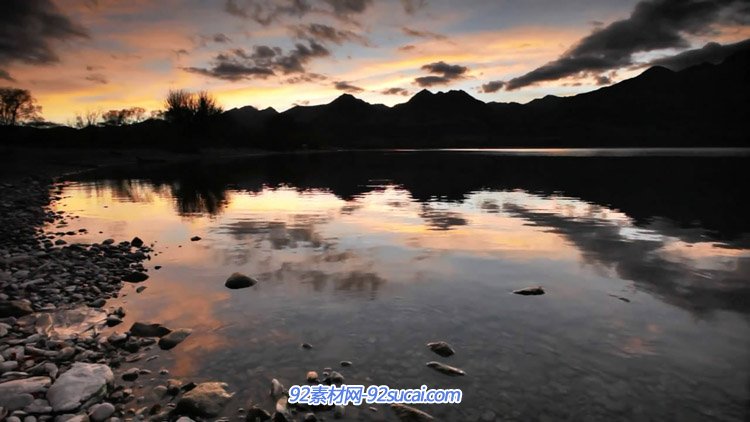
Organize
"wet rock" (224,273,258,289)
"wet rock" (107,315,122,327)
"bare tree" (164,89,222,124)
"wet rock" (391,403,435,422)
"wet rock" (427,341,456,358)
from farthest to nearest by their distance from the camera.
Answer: "bare tree" (164,89,222,124) → "wet rock" (224,273,258,289) → "wet rock" (107,315,122,327) → "wet rock" (427,341,456,358) → "wet rock" (391,403,435,422)

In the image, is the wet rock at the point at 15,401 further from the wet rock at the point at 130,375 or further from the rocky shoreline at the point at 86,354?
the wet rock at the point at 130,375

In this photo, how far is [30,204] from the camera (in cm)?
2759

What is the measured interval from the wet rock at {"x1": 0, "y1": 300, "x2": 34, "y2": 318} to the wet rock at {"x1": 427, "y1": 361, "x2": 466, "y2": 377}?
31.1 feet

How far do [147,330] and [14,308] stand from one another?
3593 millimetres

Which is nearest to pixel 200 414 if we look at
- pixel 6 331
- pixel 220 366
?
pixel 220 366

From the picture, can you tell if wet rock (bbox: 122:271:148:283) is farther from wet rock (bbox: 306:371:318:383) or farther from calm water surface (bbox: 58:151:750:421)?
wet rock (bbox: 306:371:318:383)

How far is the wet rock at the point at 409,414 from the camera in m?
6.14

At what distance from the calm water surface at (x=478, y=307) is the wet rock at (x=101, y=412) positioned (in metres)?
1.06

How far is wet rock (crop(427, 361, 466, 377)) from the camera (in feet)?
24.0

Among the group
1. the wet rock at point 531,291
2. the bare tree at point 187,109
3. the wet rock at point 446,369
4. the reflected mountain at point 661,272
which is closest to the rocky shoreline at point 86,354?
the wet rock at point 446,369

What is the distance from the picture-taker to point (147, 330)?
872cm

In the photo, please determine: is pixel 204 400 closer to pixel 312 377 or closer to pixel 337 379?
pixel 312 377

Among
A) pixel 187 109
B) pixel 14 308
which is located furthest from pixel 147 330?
pixel 187 109

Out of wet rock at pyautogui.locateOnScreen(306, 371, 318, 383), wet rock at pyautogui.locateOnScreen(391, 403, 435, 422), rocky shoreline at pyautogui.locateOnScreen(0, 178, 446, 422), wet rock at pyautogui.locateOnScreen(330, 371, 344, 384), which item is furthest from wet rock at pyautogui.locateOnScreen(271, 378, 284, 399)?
wet rock at pyautogui.locateOnScreen(391, 403, 435, 422)
